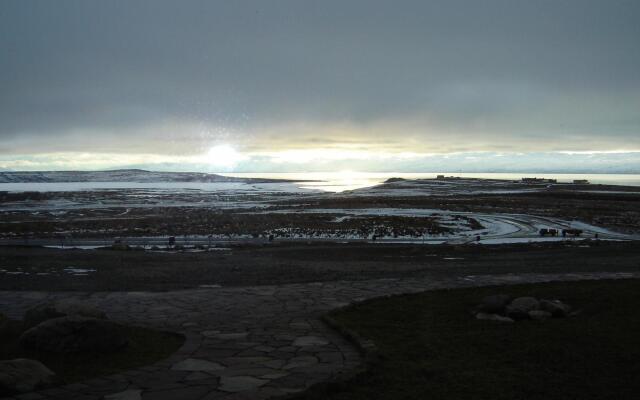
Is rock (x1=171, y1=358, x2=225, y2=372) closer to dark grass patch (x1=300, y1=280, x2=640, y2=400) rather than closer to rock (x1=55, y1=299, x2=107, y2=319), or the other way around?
dark grass patch (x1=300, y1=280, x2=640, y2=400)

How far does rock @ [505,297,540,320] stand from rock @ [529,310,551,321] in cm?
8

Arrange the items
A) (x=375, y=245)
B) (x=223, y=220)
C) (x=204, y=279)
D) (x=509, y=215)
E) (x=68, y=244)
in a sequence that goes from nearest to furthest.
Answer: (x=204, y=279) < (x=375, y=245) < (x=68, y=244) < (x=223, y=220) < (x=509, y=215)

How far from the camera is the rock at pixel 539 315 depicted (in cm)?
744

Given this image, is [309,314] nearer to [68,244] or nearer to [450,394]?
[450,394]

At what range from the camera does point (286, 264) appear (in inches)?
599

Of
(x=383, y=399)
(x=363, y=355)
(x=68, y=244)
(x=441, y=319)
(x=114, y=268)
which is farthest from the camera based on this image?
(x=68, y=244)

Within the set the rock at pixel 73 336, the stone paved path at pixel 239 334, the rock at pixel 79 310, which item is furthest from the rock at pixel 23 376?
the rock at pixel 79 310

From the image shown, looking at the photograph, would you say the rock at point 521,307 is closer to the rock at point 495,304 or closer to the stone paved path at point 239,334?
the rock at point 495,304

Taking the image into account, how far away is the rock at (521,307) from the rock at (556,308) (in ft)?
0.31

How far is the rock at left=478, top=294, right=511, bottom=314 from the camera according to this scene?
780cm

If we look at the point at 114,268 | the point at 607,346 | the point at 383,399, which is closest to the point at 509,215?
the point at 114,268

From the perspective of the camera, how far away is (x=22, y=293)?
10.1 m

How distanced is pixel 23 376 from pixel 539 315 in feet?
21.6

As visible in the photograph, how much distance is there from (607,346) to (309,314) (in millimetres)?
4211
